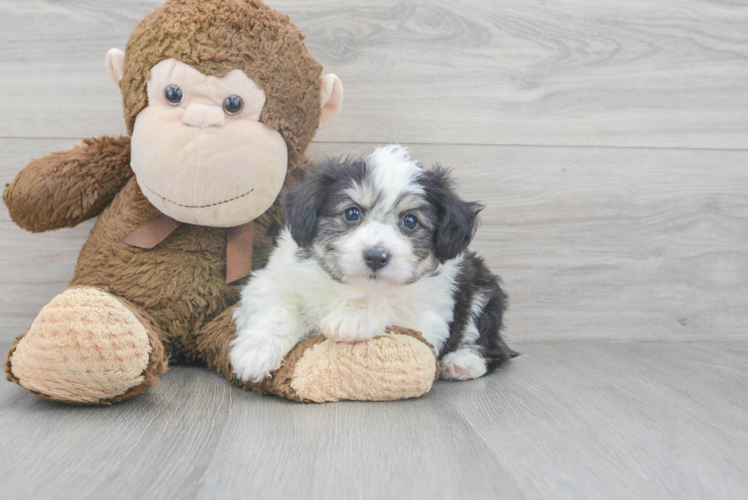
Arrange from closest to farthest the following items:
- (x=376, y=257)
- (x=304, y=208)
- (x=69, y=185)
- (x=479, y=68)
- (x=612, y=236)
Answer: (x=376, y=257)
(x=304, y=208)
(x=69, y=185)
(x=479, y=68)
(x=612, y=236)

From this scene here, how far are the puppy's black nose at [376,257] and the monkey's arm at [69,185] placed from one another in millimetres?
887

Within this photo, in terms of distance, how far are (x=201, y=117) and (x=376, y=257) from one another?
2.01 feet

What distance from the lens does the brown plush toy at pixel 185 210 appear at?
1.34 metres

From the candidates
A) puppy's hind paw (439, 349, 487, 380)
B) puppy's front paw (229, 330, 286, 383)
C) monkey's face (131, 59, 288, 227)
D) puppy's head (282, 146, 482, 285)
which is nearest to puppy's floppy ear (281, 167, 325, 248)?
puppy's head (282, 146, 482, 285)

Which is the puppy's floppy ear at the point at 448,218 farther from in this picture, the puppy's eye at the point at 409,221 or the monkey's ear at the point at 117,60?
the monkey's ear at the point at 117,60

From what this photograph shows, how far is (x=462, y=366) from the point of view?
69.2 inches

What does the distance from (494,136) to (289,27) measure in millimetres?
918

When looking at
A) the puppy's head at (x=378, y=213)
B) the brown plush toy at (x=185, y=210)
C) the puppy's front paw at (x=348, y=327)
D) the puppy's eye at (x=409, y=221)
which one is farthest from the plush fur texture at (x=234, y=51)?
the puppy's front paw at (x=348, y=327)

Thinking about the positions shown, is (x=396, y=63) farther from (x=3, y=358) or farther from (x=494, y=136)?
(x=3, y=358)

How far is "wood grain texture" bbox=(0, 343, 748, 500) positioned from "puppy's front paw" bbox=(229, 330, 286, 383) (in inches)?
2.9

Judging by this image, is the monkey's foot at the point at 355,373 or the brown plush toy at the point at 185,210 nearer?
the brown plush toy at the point at 185,210

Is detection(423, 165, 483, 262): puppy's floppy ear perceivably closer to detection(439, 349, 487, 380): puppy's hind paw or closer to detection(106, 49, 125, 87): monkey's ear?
detection(439, 349, 487, 380): puppy's hind paw

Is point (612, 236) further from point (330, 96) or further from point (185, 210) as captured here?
point (185, 210)

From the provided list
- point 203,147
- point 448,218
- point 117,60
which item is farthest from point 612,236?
point 117,60
